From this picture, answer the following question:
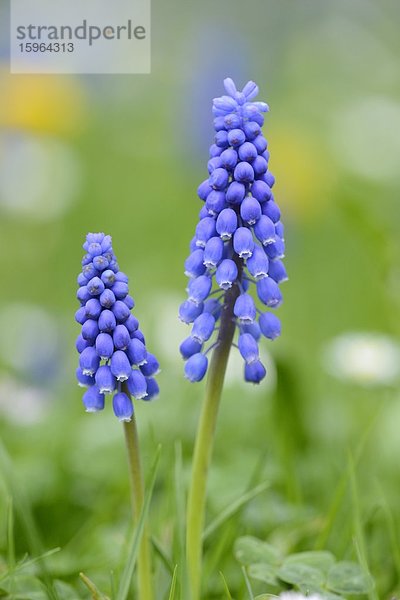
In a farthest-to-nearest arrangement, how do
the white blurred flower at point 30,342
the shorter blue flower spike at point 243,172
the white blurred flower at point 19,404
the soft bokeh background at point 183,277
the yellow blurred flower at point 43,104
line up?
the yellow blurred flower at point 43,104 → the white blurred flower at point 30,342 → the white blurred flower at point 19,404 → the soft bokeh background at point 183,277 → the shorter blue flower spike at point 243,172

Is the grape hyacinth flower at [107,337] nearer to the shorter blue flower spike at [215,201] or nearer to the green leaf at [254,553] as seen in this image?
the shorter blue flower spike at [215,201]

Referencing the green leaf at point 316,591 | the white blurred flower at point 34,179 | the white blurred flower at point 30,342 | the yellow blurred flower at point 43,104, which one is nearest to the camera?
the green leaf at point 316,591

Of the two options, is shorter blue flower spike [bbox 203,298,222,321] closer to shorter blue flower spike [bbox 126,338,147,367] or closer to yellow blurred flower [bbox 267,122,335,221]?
shorter blue flower spike [bbox 126,338,147,367]

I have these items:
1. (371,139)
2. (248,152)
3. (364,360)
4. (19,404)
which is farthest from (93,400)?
(371,139)

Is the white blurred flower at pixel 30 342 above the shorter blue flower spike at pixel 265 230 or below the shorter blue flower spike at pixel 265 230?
below

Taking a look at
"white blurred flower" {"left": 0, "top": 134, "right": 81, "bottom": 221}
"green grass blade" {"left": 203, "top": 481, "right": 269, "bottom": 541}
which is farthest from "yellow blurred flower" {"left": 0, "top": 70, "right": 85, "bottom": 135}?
"green grass blade" {"left": 203, "top": 481, "right": 269, "bottom": 541}

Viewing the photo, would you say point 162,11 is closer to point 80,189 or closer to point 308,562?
point 80,189

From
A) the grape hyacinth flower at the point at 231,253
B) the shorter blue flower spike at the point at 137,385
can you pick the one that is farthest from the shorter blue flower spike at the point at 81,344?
the grape hyacinth flower at the point at 231,253

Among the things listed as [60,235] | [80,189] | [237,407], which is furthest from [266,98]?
[237,407]
